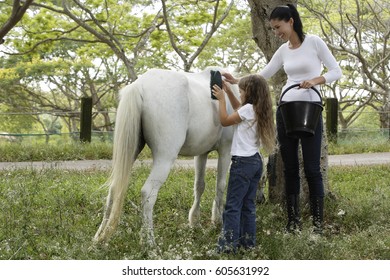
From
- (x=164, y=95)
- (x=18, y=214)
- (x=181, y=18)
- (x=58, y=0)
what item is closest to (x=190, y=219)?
(x=164, y=95)

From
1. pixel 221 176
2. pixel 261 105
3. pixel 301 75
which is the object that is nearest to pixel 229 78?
pixel 301 75

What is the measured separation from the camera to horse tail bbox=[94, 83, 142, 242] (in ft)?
12.9

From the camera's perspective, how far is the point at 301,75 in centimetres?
429

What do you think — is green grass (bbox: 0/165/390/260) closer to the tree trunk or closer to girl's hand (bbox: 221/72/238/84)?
the tree trunk

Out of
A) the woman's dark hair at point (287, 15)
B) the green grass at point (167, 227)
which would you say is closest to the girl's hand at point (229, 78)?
the woman's dark hair at point (287, 15)

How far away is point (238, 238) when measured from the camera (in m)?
3.88

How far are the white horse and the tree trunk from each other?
156 cm

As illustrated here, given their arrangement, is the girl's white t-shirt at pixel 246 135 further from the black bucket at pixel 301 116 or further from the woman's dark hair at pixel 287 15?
the woman's dark hair at pixel 287 15

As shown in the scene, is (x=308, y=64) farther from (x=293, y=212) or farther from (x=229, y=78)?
(x=293, y=212)

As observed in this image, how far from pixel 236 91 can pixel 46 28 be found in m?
8.39

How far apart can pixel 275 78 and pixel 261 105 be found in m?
1.92
